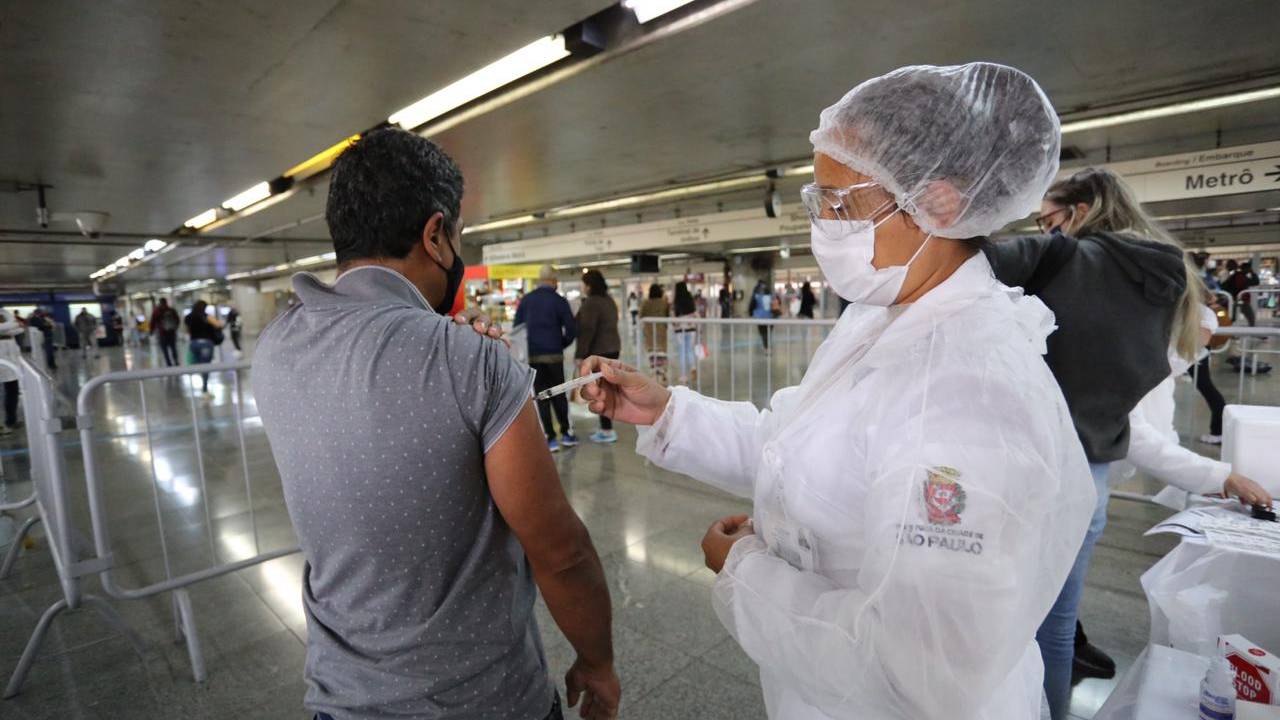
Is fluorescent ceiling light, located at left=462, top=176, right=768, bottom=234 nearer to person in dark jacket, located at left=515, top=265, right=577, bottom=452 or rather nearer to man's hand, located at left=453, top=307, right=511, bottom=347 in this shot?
person in dark jacket, located at left=515, top=265, right=577, bottom=452

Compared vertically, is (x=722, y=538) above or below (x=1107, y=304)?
below

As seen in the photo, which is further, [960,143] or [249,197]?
[249,197]

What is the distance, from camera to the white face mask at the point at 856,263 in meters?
1.05

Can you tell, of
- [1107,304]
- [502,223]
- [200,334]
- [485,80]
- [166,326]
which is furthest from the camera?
[502,223]

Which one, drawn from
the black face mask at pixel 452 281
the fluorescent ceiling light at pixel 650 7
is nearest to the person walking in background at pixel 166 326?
Result: the fluorescent ceiling light at pixel 650 7

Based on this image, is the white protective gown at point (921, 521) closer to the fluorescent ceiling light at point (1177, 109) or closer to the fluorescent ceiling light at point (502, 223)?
the fluorescent ceiling light at point (1177, 109)

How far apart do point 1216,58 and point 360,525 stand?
764cm

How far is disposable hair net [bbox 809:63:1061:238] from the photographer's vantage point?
0.96m

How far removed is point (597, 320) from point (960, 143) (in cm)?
531

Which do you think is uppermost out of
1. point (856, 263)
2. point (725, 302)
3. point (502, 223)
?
point (502, 223)

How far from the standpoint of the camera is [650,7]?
443cm

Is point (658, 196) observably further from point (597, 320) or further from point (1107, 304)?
point (1107, 304)

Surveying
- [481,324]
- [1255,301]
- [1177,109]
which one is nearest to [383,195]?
[481,324]

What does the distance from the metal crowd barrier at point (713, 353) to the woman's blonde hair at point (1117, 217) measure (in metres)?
1.21
